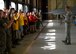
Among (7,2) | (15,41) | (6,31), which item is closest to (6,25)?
(6,31)

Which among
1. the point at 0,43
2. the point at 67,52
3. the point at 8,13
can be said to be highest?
the point at 8,13

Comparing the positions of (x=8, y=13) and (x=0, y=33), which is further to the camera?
(x=8, y=13)

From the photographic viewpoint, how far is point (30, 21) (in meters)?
22.7

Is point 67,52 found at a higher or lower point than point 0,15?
lower

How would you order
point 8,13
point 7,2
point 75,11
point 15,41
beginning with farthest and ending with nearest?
point 7,2 → point 15,41 → point 8,13 → point 75,11

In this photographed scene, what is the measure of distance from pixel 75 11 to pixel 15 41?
9.12 metres

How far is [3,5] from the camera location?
17438 millimetres

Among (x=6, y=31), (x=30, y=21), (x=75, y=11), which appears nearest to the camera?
(x=75, y=11)

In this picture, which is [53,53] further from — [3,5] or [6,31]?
[3,5]

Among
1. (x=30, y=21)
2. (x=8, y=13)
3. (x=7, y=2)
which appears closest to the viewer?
(x=8, y=13)

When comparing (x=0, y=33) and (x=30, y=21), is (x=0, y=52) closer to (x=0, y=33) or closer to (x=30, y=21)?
(x=0, y=33)

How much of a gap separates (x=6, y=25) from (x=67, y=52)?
320 centimetres

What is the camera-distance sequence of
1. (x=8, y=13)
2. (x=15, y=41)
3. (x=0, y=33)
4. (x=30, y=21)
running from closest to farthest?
1. (x=0, y=33)
2. (x=8, y=13)
3. (x=15, y=41)
4. (x=30, y=21)

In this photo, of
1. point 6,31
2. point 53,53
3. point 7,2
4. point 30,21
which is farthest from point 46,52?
point 30,21
